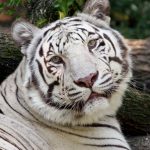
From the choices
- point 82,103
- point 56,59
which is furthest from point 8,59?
point 82,103

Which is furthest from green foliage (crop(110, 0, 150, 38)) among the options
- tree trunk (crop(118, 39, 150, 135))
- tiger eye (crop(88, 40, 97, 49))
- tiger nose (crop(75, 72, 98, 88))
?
tiger nose (crop(75, 72, 98, 88))

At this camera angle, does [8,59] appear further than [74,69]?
Yes

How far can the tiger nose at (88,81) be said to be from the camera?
3.05 metres

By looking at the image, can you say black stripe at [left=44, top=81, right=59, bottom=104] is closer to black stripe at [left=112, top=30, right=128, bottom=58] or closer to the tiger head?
the tiger head

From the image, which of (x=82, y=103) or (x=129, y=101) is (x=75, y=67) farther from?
(x=129, y=101)

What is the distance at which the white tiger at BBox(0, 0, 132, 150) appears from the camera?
125 inches

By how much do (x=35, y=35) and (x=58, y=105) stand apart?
43 centimetres

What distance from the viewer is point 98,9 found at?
3.52m

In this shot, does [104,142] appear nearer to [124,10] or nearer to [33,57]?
[33,57]

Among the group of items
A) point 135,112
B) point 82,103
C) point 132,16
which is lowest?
point 135,112

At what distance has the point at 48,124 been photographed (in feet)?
11.1

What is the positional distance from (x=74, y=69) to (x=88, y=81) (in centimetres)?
11

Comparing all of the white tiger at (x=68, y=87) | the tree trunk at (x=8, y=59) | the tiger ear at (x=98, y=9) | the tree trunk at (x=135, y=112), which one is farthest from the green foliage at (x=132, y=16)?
the white tiger at (x=68, y=87)

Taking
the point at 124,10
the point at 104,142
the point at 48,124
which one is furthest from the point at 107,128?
the point at 124,10
